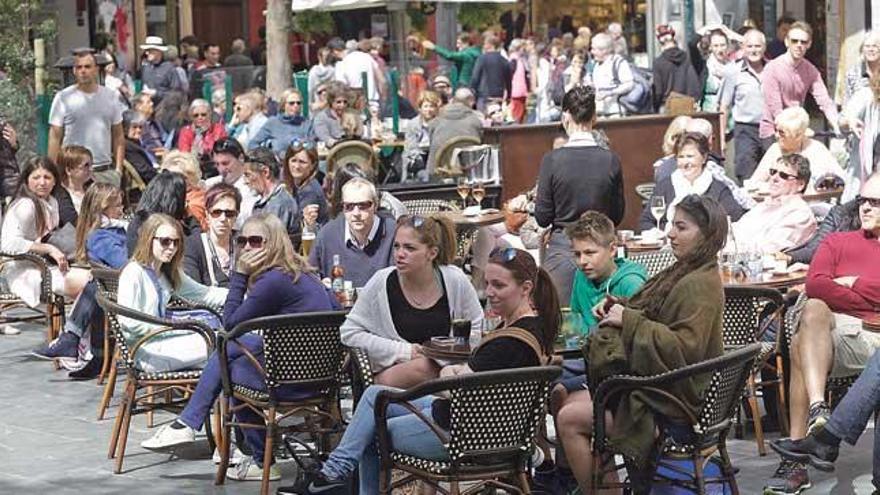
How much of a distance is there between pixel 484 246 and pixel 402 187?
1489 mm

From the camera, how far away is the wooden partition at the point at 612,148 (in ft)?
53.1

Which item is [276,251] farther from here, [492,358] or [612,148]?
[612,148]

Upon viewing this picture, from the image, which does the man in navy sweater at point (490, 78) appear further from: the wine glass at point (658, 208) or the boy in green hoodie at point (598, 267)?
the boy in green hoodie at point (598, 267)

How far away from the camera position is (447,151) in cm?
1797

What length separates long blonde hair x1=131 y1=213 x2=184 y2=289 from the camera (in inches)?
392

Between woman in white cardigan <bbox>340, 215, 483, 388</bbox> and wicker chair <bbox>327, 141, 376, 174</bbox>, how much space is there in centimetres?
839

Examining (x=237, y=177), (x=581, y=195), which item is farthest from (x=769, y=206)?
(x=237, y=177)

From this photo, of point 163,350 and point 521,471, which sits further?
point 163,350

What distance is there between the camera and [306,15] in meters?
29.8

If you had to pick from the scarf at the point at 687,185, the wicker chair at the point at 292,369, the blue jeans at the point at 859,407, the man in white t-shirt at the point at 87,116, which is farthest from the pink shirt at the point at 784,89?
the wicker chair at the point at 292,369

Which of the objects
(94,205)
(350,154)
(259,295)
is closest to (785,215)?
(259,295)

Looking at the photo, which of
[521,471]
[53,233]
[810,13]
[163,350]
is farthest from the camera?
[810,13]

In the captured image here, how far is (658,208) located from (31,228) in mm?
4096

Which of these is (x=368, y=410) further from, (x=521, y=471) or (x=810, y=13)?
(x=810, y=13)
